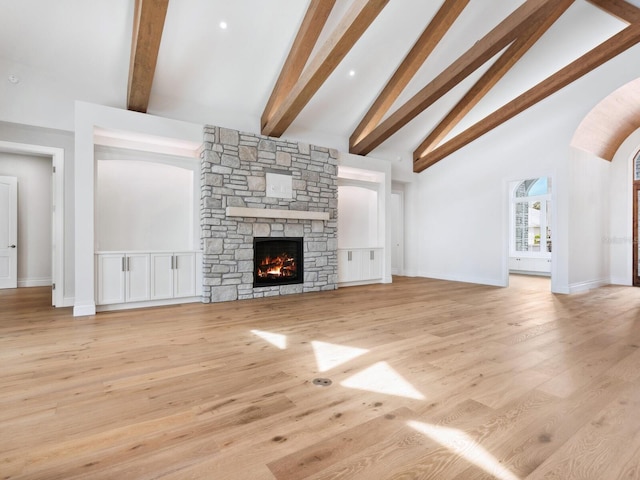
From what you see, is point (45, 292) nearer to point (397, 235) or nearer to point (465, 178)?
point (397, 235)

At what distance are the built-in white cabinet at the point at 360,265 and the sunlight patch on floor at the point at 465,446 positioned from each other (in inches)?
200

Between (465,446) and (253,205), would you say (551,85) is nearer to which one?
(253,205)

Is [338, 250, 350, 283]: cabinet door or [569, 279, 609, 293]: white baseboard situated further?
[338, 250, 350, 283]: cabinet door

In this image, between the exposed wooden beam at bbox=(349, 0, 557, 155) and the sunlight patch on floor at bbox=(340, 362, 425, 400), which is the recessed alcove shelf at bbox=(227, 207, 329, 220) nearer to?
the exposed wooden beam at bbox=(349, 0, 557, 155)

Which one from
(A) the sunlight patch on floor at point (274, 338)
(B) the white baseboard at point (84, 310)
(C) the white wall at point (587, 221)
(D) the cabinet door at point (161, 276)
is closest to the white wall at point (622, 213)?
(C) the white wall at point (587, 221)

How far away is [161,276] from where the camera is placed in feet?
16.3

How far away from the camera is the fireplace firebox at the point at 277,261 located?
18.6ft

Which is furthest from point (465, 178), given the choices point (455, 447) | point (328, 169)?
point (455, 447)

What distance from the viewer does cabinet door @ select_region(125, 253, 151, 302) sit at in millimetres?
4742

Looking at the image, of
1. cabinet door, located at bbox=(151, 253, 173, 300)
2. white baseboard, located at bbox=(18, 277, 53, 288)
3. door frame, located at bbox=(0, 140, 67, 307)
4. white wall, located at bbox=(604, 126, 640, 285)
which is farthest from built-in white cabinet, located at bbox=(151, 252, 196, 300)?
white wall, located at bbox=(604, 126, 640, 285)

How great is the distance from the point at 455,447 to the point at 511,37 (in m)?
5.19

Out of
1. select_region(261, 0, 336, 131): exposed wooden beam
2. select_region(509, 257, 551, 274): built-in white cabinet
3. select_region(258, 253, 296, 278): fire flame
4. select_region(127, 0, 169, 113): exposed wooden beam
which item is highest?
select_region(261, 0, 336, 131): exposed wooden beam

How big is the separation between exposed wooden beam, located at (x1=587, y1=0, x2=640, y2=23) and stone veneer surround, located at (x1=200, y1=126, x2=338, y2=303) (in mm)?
4531

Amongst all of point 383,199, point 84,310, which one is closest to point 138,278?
point 84,310
